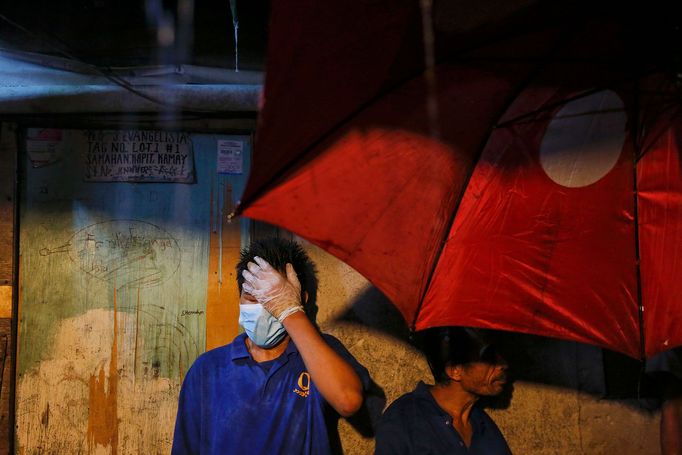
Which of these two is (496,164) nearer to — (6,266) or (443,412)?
(443,412)

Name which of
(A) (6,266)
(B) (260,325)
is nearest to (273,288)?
(B) (260,325)

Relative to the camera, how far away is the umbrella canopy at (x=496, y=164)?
6.91ft

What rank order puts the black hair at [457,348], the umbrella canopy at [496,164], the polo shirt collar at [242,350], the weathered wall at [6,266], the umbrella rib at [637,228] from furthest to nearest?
1. the weathered wall at [6,266]
2. the black hair at [457,348]
3. the polo shirt collar at [242,350]
4. the umbrella rib at [637,228]
5. the umbrella canopy at [496,164]

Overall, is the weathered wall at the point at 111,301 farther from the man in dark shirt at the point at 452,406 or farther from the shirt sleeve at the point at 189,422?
the man in dark shirt at the point at 452,406

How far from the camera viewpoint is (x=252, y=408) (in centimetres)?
287

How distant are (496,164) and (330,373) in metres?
1.14

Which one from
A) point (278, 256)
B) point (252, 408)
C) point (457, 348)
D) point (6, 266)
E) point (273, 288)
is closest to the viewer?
point (273, 288)

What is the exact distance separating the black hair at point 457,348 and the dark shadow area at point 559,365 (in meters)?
0.46

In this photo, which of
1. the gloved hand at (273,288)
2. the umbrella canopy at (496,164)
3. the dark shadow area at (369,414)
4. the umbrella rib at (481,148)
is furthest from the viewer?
the dark shadow area at (369,414)

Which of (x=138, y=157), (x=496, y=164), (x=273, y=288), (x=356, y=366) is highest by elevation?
(x=138, y=157)

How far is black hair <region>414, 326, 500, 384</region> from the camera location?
3098 mm

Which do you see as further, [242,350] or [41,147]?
[41,147]

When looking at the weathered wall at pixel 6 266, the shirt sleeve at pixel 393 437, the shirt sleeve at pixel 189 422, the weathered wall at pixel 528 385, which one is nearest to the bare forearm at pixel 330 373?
the shirt sleeve at pixel 393 437

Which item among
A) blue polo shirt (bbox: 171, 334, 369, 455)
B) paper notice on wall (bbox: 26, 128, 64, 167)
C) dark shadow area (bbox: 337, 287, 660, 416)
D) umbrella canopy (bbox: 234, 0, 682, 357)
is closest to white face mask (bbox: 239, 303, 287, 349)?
blue polo shirt (bbox: 171, 334, 369, 455)
